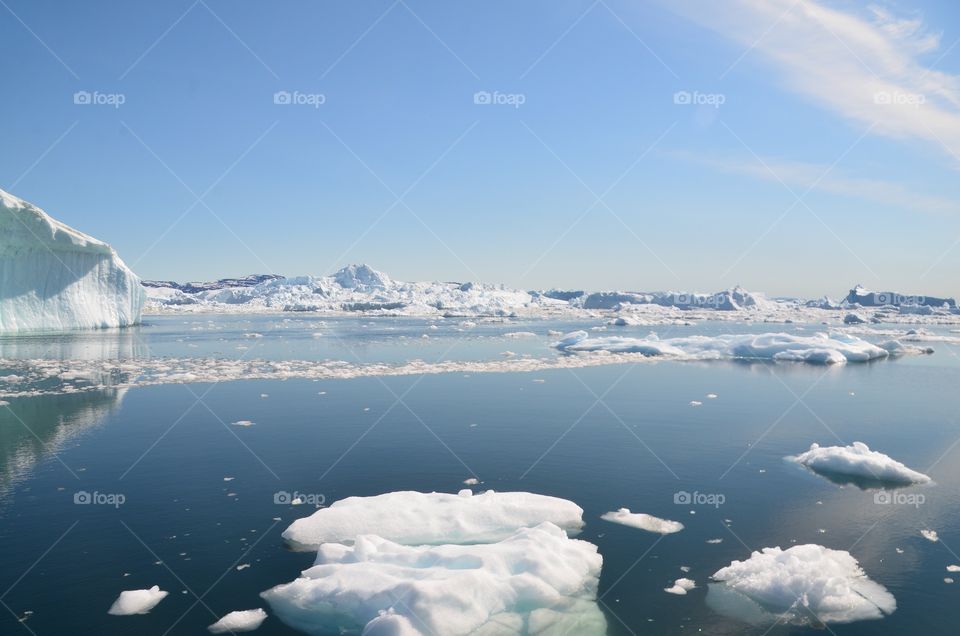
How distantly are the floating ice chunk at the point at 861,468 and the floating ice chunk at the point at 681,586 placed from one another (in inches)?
235

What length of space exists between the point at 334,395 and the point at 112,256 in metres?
37.2

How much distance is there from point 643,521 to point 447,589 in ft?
12.7

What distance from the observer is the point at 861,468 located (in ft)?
37.7

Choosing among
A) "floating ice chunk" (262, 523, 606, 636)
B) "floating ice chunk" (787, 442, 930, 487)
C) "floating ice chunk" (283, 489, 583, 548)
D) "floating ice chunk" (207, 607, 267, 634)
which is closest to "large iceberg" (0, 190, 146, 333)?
"floating ice chunk" (283, 489, 583, 548)

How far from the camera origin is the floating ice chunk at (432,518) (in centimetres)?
814

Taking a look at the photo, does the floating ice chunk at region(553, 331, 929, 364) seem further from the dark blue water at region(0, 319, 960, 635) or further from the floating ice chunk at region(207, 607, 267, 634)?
the floating ice chunk at region(207, 607, 267, 634)

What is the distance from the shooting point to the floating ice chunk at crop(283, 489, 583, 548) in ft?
26.7

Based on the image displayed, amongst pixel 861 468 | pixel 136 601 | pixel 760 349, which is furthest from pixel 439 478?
pixel 760 349

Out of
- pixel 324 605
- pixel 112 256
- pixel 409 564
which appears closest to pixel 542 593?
pixel 409 564

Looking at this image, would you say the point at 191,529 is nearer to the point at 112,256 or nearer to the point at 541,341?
the point at 541,341

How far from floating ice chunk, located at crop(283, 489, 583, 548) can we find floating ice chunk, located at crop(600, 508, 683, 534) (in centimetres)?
57

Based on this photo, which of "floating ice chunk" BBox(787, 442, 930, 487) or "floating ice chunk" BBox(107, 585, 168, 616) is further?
"floating ice chunk" BBox(787, 442, 930, 487)

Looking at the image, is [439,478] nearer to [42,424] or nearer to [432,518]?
[432,518]

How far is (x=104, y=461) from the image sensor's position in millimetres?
11898
